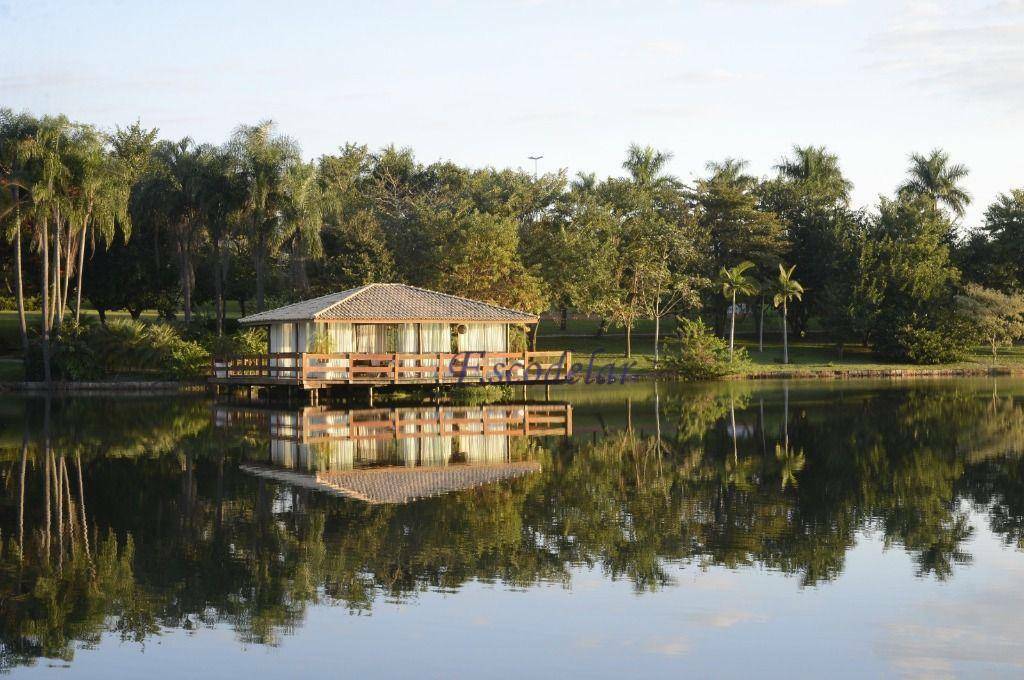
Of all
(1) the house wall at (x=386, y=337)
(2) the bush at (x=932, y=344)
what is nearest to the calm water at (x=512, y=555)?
(1) the house wall at (x=386, y=337)

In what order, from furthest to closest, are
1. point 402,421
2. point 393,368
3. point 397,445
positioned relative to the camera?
point 393,368
point 402,421
point 397,445

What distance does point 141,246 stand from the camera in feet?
193

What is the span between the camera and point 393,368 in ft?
131

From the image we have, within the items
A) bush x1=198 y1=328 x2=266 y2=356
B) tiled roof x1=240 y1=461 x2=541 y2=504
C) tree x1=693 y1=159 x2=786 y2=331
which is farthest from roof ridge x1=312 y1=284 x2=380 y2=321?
tree x1=693 y1=159 x2=786 y2=331

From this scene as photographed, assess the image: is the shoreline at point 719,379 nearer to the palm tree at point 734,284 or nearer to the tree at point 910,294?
the tree at point 910,294

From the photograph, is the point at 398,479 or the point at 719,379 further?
the point at 719,379

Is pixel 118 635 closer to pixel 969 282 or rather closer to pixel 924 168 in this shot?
pixel 969 282

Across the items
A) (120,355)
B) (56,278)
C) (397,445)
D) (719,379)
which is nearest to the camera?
(397,445)

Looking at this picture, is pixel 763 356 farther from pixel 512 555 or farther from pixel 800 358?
pixel 512 555

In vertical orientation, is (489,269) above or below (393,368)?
above

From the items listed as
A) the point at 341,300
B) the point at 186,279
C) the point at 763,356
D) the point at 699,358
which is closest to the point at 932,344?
the point at 763,356

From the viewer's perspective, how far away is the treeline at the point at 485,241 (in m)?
47.5

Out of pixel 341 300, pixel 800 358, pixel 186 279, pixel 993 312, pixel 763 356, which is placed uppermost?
pixel 186 279

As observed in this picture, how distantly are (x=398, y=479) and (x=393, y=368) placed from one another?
786 inches
